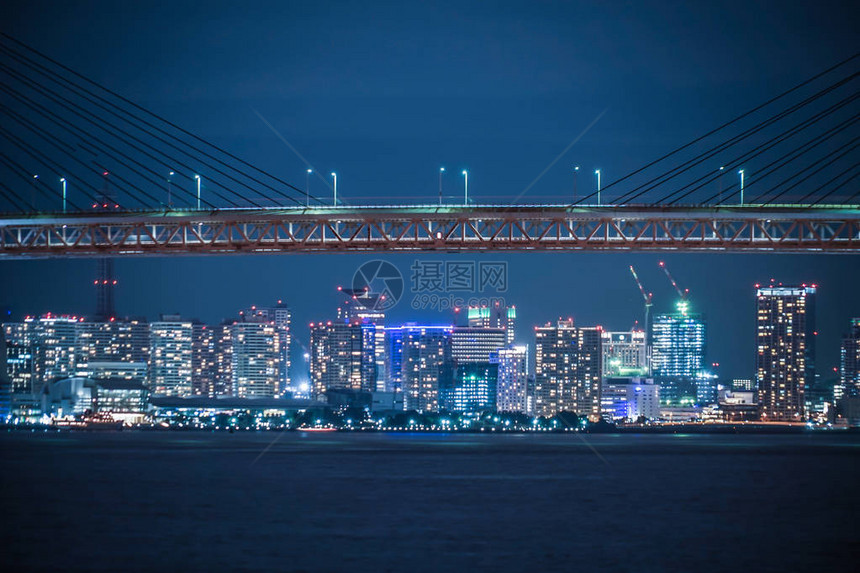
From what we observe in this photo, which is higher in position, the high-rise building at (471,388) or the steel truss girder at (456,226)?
the steel truss girder at (456,226)

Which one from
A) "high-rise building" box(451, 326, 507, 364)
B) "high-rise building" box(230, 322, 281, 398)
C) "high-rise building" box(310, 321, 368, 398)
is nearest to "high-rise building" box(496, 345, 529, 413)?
"high-rise building" box(451, 326, 507, 364)

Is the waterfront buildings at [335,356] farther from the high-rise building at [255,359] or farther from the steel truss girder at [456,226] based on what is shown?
the steel truss girder at [456,226]

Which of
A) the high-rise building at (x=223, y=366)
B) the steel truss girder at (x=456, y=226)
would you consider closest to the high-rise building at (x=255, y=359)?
the high-rise building at (x=223, y=366)

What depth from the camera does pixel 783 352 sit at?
539ft

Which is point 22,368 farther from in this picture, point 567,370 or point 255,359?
point 567,370

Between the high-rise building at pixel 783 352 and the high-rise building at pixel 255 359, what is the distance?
262 ft

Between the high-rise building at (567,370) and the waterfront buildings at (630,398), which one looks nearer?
the high-rise building at (567,370)

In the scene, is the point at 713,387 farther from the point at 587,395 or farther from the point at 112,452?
the point at 112,452

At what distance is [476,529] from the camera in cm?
2898

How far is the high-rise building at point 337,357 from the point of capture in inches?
7032

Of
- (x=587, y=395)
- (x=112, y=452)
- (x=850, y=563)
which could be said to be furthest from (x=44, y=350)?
(x=850, y=563)

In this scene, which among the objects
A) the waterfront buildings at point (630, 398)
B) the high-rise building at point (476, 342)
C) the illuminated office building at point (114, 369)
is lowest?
the waterfront buildings at point (630, 398)

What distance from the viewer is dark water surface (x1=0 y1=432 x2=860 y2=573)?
2512 cm

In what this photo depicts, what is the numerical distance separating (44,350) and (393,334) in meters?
58.0
